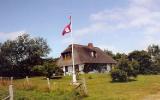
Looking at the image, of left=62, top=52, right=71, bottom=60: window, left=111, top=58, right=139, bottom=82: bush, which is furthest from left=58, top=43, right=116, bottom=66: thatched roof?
left=111, top=58, right=139, bottom=82: bush

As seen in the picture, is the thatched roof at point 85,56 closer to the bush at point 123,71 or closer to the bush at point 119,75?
→ the bush at point 123,71

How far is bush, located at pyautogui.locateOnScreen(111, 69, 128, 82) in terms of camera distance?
134 feet

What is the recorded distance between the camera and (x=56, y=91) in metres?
28.0

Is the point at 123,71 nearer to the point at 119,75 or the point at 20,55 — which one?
the point at 119,75

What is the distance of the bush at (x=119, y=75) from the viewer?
40.9 metres

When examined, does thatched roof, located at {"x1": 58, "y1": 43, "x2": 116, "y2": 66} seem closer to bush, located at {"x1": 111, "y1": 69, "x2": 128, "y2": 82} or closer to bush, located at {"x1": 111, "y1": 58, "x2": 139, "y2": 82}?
bush, located at {"x1": 111, "y1": 58, "x2": 139, "y2": 82}

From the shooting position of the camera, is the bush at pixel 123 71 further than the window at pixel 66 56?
No

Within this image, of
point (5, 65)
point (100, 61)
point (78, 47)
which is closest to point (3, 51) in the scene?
point (5, 65)

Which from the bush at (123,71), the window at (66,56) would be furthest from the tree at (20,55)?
the bush at (123,71)

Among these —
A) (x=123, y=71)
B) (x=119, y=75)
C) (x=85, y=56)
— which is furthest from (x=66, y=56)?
(x=119, y=75)

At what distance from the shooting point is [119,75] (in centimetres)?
4091

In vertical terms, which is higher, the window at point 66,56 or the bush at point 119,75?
the window at point 66,56

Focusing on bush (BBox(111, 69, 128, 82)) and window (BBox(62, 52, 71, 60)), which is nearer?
bush (BBox(111, 69, 128, 82))

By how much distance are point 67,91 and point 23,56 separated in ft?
142
